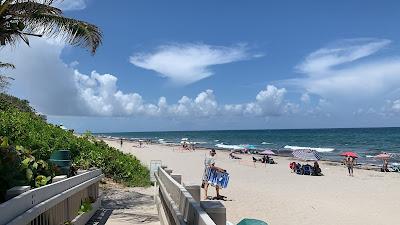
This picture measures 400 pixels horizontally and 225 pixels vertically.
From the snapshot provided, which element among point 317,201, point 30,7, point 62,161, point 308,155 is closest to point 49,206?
point 62,161

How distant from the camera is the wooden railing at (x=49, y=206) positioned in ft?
11.3

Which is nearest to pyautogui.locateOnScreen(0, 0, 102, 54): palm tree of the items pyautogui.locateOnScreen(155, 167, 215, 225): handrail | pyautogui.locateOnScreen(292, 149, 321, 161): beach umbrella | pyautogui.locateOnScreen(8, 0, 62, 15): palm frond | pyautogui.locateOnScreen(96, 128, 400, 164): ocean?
pyautogui.locateOnScreen(8, 0, 62, 15): palm frond

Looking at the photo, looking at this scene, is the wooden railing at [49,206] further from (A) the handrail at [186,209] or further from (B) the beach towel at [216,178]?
(B) the beach towel at [216,178]

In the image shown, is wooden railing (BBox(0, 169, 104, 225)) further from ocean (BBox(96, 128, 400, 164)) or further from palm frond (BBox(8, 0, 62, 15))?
ocean (BBox(96, 128, 400, 164))

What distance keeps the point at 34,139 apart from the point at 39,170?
8.03 m

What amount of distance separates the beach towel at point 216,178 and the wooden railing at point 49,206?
29.2 feet

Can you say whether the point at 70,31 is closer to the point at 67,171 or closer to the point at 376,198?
the point at 67,171

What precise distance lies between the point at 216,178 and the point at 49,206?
12.0 metres

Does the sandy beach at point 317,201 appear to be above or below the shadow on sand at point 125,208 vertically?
below

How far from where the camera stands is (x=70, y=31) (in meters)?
10.6

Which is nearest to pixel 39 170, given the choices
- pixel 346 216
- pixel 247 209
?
pixel 247 209

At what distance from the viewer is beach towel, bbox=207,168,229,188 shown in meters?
16.2

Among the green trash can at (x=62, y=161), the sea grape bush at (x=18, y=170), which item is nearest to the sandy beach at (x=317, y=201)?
the green trash can at (x=62, y=161)

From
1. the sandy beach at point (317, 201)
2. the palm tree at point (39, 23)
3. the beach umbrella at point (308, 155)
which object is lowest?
the sandy beach at point (317, 201)
